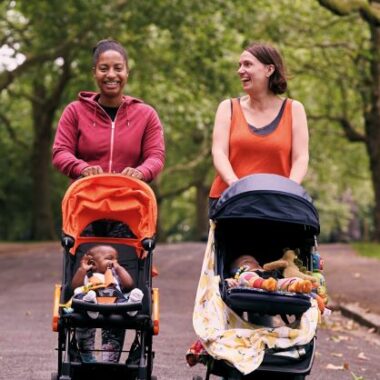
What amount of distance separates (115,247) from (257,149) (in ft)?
3.31

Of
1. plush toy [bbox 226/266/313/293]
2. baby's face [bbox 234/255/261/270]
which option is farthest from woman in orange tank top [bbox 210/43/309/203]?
plush toy [bbox 226/266/313/293]

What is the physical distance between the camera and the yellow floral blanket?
5.63 metres

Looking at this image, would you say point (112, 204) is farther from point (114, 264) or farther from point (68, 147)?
point (68, 147)

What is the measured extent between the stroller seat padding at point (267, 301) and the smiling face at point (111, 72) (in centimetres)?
A: 148

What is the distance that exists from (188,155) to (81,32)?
73.4ft

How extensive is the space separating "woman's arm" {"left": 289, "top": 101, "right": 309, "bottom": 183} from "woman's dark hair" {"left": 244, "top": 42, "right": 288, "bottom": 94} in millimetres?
183

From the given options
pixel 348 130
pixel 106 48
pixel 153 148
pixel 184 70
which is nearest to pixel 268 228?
pixel 153 148

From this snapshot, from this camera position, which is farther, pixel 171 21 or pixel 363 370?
pixel 171 21

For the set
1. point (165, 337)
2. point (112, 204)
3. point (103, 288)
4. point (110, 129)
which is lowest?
point (165, 337)

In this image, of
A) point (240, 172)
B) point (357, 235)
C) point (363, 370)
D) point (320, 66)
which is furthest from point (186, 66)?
point (357, 235)

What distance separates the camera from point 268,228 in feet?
20.3

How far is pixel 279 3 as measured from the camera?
28.7 m

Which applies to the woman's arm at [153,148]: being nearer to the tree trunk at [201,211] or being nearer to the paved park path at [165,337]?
the paved park path at [165,337]

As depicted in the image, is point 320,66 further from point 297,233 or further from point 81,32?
point 297,233
